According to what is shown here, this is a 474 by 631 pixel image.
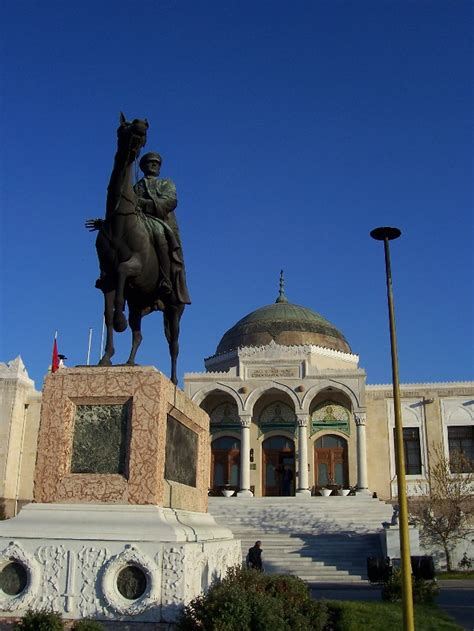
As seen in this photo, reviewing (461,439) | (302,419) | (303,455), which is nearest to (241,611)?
(303,455)

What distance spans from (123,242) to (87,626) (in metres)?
3.88

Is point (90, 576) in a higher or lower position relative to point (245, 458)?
lower

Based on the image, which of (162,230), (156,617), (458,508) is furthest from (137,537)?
(458,508)

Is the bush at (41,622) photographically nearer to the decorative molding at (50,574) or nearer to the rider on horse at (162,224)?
the decorative molding at (50,574)

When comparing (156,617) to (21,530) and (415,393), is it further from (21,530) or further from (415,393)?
(415,393)

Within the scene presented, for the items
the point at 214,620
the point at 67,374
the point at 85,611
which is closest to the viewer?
the point at 214,620

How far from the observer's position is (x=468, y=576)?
20125mm

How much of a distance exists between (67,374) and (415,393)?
25.7 meters

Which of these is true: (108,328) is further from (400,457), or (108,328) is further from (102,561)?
(400,457)

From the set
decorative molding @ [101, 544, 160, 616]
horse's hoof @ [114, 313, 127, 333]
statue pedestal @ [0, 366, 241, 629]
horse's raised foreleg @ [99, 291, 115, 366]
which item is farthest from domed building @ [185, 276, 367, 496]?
decorative molding @ [101, 544, 160, 616]

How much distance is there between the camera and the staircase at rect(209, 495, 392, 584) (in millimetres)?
18844

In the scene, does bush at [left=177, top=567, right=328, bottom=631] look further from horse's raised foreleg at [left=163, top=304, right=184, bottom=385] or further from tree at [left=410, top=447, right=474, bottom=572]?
tree at [left=410, top=447, right=474, bottom=572]

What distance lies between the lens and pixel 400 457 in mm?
8352

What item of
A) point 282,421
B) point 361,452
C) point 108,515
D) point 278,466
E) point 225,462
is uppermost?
point 282,421
